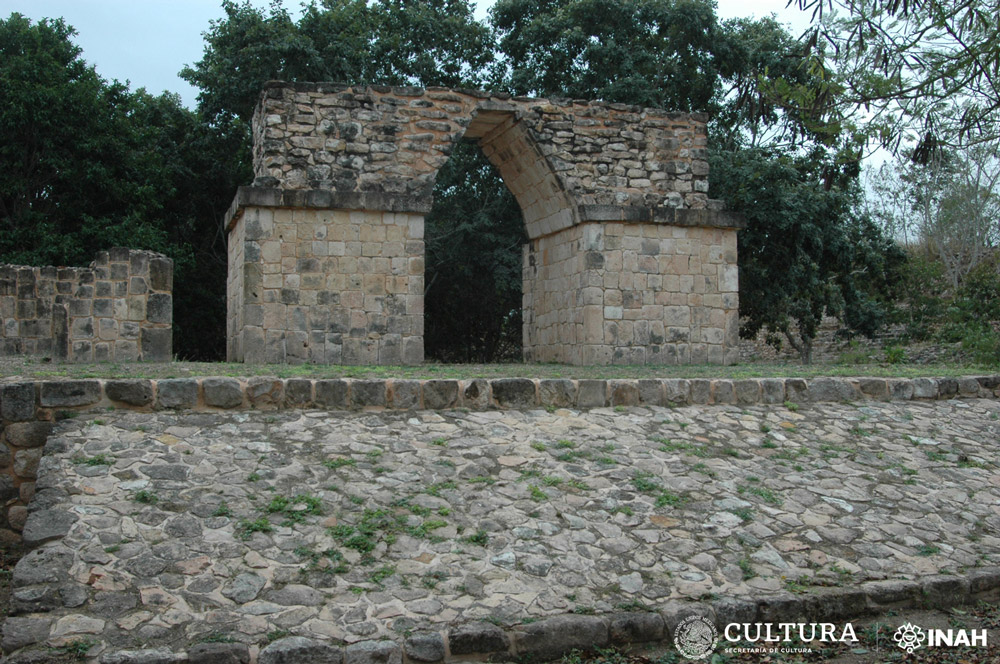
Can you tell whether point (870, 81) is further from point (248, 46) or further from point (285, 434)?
point (248, 46)

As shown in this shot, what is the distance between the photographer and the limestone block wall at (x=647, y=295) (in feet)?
37.5

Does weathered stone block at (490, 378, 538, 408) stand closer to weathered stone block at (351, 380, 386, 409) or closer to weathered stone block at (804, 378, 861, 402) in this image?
weathered stone block at (351, 380, 386, 409)

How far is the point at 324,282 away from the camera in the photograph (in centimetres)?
1061

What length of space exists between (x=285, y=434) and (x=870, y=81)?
463cm

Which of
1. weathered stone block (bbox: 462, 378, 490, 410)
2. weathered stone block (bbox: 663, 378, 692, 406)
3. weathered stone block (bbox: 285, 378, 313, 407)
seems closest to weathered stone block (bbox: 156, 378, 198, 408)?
weathered stone block (bbox: 285, 378, 313, 407)

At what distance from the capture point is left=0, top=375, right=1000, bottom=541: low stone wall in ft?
18.4

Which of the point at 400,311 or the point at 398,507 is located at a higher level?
the point at 400,311

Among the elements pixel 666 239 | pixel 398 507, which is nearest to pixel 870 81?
pixel 398 507

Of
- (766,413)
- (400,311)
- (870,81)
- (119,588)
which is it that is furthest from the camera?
(400,311)

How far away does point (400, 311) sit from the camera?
35.6ft

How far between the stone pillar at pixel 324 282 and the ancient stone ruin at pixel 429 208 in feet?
0.05

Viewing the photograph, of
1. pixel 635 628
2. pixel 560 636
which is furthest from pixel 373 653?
pixel 635 628

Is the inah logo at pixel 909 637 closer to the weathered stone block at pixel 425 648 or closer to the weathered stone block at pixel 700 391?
the weathered stone block at pixel 425 648

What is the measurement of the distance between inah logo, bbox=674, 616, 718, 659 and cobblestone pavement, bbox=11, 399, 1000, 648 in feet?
0.60
